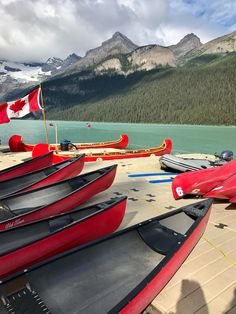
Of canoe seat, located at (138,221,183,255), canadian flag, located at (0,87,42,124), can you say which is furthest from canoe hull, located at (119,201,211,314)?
canadian flag, located at (0,87,42,124)

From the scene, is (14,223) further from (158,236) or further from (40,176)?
(40,176)

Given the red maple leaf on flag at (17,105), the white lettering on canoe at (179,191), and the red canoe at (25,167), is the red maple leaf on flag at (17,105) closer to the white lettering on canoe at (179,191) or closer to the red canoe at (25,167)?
the red canoe at (25,167)

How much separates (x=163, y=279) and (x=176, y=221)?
6.49 ft

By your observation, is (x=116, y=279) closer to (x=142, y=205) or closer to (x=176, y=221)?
(x=176, y=221)

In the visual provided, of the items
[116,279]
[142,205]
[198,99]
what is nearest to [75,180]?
[142,205]

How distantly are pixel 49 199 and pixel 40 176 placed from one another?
244 centimetres

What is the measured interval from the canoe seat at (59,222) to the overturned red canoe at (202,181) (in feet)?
14.4

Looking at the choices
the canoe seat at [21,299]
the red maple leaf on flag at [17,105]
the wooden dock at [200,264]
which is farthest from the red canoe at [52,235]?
the red maple leaf on flag at [17,105]

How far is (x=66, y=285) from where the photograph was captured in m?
4.24

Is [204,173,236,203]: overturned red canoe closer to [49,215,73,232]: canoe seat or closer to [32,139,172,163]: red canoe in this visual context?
[49,215,73,232]: canoe seat

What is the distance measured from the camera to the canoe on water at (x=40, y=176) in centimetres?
1004

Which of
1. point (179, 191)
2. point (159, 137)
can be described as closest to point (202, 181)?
point (179, 191)

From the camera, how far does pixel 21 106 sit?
51.6 ft

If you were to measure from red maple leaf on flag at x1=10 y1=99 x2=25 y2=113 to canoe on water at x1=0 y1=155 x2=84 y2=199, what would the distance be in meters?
6.27
